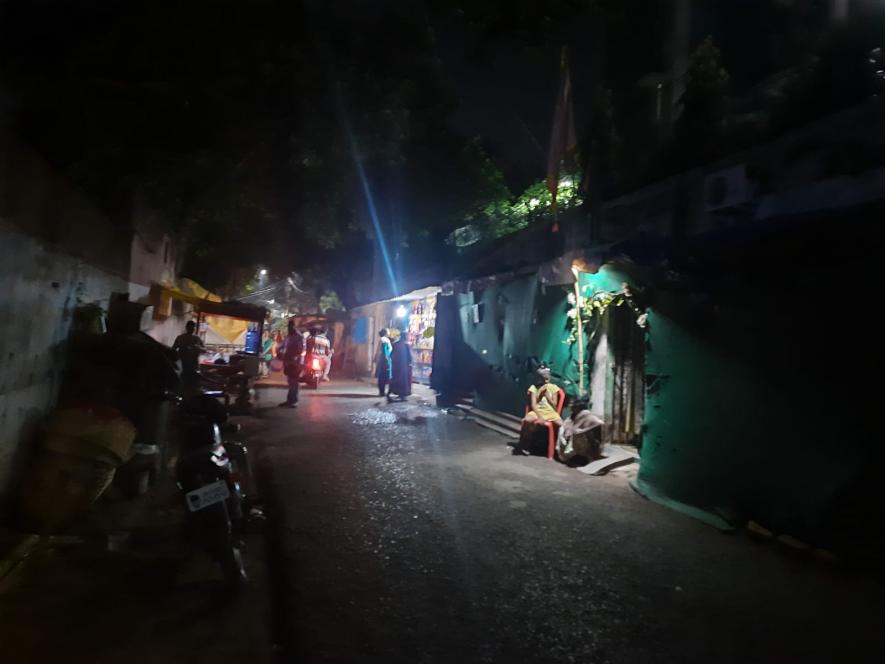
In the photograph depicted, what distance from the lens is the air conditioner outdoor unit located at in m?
6.97

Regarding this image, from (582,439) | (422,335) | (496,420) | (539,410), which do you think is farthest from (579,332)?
(422,335)

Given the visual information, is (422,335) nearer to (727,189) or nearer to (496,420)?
(496,420)

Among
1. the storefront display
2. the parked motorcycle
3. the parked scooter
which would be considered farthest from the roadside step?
the parked scooter

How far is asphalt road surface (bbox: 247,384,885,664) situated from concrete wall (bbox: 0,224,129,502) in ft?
8.14

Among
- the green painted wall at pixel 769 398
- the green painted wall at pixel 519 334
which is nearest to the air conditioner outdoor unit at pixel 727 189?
the green painted wall at pixel 769 398

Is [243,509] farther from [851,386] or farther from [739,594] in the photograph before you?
[851,386]

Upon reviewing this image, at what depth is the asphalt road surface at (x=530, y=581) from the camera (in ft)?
12.0

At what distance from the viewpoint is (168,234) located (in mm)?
13703

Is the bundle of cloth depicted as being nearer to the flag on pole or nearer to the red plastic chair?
the red plastic chair

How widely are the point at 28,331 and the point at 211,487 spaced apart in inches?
106

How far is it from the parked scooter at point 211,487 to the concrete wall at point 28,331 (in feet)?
5.15

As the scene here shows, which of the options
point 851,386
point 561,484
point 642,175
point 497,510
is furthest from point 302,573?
point 642,175

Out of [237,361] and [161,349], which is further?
[237,361]

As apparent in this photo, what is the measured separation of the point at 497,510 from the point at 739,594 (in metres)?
2.56
